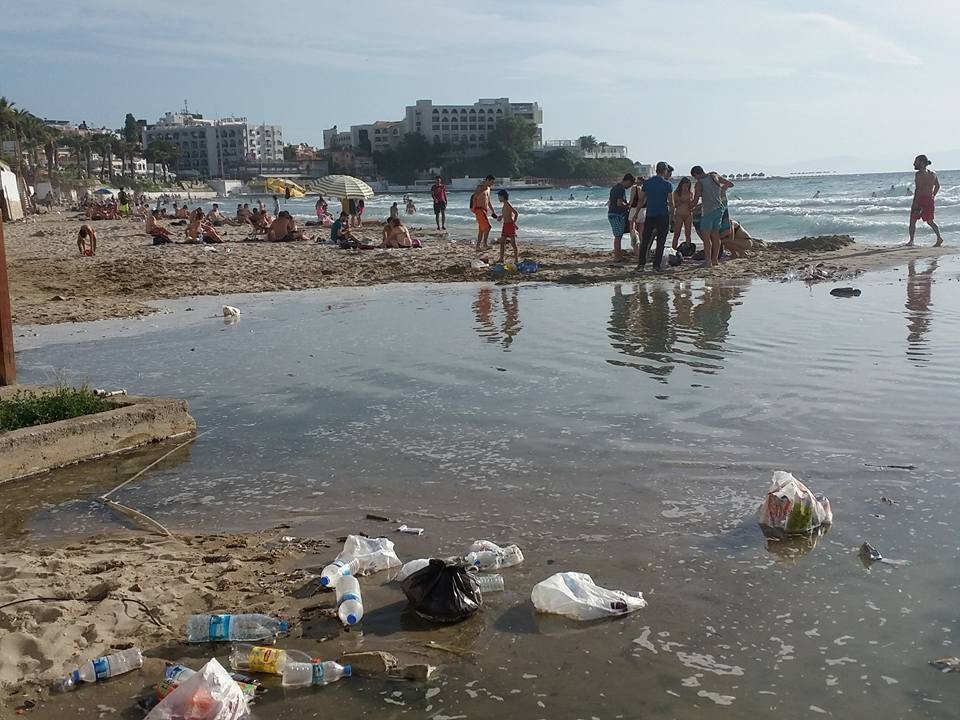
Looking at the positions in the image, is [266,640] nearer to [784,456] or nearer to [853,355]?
[784,456]

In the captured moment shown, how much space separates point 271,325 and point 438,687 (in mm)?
8916

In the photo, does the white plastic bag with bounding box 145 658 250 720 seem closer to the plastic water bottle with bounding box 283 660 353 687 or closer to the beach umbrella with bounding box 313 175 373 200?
the plastic water bottle with bounding box 283 660 353 687

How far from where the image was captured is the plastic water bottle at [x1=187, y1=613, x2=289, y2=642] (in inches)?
136

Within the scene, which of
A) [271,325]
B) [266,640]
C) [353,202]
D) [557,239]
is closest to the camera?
[266,640]

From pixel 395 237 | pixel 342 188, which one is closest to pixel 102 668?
pixel 395 237

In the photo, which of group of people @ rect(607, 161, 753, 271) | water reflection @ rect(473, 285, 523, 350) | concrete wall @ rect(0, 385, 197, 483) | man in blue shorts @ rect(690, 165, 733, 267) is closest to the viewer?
concrete wall @ rect(0, 385, 197, 483)

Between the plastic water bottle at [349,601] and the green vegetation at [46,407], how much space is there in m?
3.30

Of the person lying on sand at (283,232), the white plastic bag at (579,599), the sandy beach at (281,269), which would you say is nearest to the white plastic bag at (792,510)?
the white plastic bag at (579,599)

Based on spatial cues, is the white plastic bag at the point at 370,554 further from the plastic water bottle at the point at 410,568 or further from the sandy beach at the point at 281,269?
the sandy beach at the point at 281,269

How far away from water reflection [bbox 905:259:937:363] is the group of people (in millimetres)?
3265

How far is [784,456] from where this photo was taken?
5477 millimetres

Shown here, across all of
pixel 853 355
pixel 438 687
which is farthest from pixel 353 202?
pixel 438 687

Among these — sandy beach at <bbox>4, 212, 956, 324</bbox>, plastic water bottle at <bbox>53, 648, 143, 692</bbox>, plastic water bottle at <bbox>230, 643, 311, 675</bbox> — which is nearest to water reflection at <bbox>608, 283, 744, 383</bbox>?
sandy beach at <bbox>4, 212, 956, 324</bbox>

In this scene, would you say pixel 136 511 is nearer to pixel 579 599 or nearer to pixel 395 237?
pixel 579 599
